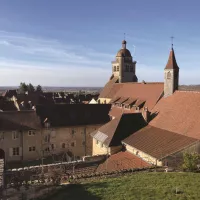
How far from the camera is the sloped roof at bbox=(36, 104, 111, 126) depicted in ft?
120

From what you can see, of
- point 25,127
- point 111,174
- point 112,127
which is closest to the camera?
point 111,174

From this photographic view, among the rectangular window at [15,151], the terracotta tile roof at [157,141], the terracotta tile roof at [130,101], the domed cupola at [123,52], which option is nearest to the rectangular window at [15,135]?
the rectangular window at [15,151]

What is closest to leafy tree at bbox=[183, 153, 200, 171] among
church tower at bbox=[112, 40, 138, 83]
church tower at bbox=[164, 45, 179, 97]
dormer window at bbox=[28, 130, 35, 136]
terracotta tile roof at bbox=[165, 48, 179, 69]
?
church tower at bbox=[164, 45, 179, 97]

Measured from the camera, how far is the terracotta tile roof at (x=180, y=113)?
24.4m

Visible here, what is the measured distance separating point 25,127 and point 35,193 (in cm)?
2081

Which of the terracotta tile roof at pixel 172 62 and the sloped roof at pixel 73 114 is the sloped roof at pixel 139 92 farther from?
the sloped roof at pixel 73 114

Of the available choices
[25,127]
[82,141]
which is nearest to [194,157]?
[82,141]

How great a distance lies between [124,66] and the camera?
169 feet

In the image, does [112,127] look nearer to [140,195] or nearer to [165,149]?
[165,149]

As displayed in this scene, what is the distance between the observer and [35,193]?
14328mm

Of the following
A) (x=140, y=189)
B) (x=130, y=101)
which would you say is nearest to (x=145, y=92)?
(x=130, y=101)

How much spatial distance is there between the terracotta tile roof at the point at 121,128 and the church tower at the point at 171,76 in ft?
15.9

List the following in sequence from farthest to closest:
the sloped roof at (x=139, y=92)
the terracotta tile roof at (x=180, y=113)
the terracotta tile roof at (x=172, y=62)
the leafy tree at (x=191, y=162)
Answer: the sloped roof at (x=139, y=92) < the terracotta tile roof at (x=172, y=62) < the terracotta tile roof at (x=180, y=113) < the leafy tree at (x=191, y=162)

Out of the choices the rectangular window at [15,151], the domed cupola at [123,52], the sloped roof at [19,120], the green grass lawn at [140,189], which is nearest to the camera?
the green grass lawn at [140,189]
